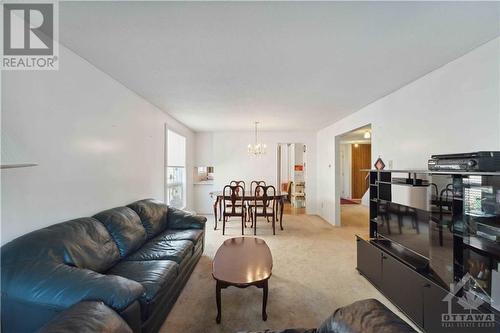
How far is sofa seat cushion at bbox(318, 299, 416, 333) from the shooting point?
96cm

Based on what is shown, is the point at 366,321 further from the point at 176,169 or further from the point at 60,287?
the point at 176,169

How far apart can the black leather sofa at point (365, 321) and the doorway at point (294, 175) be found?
6.16 m

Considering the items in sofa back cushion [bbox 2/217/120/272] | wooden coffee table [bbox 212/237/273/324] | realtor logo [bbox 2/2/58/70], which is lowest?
wooden coffee table [bbox 212/237/273/324]

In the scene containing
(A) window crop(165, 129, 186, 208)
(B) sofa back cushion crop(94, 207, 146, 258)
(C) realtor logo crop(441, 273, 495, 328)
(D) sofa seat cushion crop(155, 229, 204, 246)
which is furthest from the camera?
(A) window crop(165, 129, 186, 208)

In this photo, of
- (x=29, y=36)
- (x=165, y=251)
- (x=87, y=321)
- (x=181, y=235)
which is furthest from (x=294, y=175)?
A: (x=87, y=321)

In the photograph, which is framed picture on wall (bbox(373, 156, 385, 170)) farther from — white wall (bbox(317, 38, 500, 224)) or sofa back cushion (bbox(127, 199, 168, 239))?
sofa back cushion (bbox(127, 199, 168, 239))

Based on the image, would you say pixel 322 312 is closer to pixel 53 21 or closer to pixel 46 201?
pixel 46 201

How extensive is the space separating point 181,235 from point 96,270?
1.18 meters

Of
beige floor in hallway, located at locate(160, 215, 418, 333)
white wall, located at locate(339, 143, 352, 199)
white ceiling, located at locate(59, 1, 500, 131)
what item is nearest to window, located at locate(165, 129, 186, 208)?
beige floor in hallway, located at locate(160, 215, 418, 333)

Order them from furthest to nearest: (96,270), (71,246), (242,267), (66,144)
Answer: (242,267) < (66,144) < (96,270) < (71,246)

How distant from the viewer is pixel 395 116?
10.2 feet

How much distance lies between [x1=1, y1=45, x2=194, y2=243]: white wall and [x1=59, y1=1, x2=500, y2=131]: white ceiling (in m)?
0.31

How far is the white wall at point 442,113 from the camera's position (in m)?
1.90

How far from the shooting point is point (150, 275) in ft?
6.12
